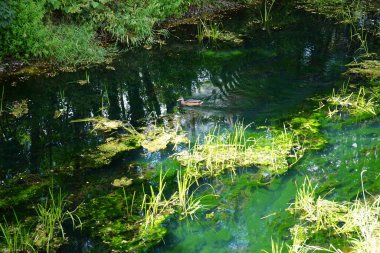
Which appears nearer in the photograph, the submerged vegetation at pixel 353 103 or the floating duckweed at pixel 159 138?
the floating duckweed at pixel 159 138

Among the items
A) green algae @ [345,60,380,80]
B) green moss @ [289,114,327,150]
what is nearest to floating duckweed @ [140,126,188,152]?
green moss @ [289,114,327,150]

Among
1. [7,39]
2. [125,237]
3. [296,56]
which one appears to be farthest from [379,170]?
[7,39]

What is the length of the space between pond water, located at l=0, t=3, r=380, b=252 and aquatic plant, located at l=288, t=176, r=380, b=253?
18 cm

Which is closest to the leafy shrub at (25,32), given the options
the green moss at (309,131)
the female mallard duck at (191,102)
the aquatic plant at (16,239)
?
the female mallard duck at (191,102)

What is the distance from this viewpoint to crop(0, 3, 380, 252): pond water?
4883mm

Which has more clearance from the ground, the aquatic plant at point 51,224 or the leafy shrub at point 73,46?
the leafy shrub at point 73,46

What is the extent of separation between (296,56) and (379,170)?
4280 millimetres

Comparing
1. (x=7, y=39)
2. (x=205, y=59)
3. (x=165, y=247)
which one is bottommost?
(x=165, y=247)

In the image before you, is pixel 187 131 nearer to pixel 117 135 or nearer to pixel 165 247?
pixel 117 135

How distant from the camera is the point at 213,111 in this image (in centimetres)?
731

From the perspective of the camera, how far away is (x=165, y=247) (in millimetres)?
4520

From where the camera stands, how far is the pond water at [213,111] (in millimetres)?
4883

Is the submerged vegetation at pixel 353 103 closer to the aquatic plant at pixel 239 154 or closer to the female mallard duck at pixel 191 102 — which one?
the aquatic plant at pixel 239 154

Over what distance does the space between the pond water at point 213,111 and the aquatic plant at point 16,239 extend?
0.41 metres
